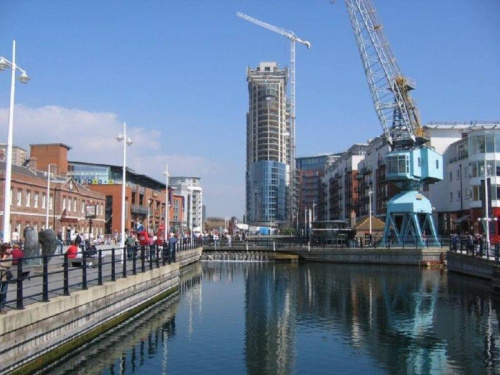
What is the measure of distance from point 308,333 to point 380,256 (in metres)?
32.6

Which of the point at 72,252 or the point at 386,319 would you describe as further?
the point at 386,319

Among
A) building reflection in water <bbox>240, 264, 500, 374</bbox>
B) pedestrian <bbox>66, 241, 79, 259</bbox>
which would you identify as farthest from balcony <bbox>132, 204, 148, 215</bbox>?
pedestrian <bbox>66, 241, 79, 259</bbox>

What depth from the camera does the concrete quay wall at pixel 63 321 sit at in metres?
11.9

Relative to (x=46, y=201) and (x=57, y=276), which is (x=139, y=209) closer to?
(x=46, y=201)

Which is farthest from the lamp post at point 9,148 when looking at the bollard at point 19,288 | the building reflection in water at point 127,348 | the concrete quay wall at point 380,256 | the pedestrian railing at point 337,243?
the pedestrian railing at point 337,243

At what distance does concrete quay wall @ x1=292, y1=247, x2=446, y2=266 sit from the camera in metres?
47.9

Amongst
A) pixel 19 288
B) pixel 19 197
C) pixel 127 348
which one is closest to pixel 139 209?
pixel 19 197

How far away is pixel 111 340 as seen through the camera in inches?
685

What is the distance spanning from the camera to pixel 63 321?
14625 millimetres

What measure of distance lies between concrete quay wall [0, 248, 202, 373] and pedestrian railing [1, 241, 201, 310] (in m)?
0.34

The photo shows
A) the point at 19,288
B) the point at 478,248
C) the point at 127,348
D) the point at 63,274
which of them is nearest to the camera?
A: the point at 19,288

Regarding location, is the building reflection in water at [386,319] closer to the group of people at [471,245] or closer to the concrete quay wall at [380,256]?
the group of people at [471,245]

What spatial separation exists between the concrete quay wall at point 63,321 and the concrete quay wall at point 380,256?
31.1 meters

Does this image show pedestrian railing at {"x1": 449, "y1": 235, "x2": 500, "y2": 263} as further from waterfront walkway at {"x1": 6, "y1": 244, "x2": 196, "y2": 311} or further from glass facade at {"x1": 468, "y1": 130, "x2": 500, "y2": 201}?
waterfront walkway at {"x1": 6, "y1": 244, "x2": 196, "y2": 311}
